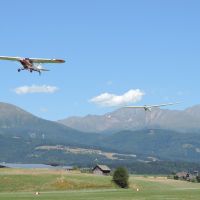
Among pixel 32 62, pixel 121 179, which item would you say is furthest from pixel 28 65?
pixel 121 179

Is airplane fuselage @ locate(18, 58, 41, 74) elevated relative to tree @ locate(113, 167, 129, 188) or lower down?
elevated

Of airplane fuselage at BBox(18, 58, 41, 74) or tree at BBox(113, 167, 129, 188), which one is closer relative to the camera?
airplane fuselage at BBox(18, 58, 41, 74)

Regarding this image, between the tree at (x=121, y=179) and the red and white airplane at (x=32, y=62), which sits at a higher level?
the red and white airplane at (x=32, y=62)

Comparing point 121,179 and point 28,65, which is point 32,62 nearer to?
point 28,65

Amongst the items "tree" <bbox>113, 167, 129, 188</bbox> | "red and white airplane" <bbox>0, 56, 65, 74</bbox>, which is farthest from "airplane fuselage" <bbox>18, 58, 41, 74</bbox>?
"tree" <bbox>113, 167, 129, 188</bbox>

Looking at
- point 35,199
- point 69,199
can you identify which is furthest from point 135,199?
point 35,199

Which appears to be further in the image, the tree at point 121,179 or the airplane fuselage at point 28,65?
the tree at point 121,179

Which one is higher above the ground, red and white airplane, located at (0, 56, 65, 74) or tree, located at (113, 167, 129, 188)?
red and white airplane, located at (0, 56, 65, 74)

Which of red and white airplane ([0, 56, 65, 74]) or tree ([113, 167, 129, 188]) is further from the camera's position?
tree ([113, 167, 129, 188])

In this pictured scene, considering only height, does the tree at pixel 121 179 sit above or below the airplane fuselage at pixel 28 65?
below

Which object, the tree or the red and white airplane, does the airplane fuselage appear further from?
the tree

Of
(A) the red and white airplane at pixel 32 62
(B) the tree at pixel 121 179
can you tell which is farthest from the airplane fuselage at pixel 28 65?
(B) the tree at pixel 121 179

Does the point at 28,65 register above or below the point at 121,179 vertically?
above

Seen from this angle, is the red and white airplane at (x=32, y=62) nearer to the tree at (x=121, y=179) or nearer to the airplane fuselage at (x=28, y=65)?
the airplane fuselage at (x=28, y=65)
